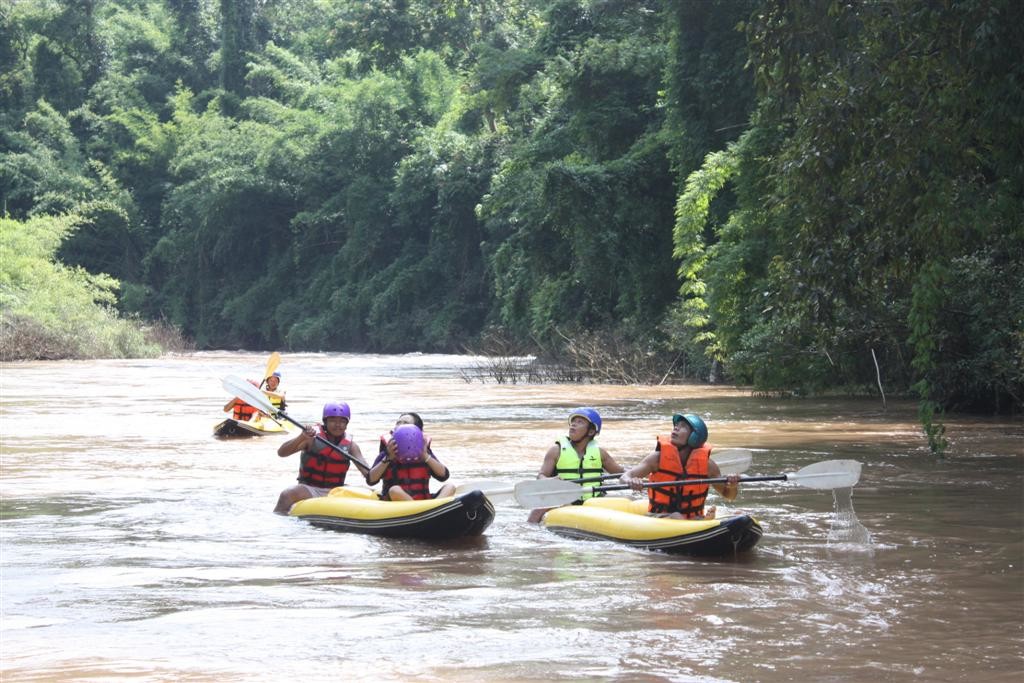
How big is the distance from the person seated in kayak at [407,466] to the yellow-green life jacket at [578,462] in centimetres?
80

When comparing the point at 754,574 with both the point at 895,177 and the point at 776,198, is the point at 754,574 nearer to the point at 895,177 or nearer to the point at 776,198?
the point at 895,177

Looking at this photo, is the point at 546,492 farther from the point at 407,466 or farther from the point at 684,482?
the point at 684,482

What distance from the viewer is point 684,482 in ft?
30.1

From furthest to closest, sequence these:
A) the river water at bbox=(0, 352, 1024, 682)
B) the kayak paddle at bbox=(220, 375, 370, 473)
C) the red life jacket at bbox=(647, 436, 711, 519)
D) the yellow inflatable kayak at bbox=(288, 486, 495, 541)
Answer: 1. the kayak paddle at bbox=(220, 375, 370, 473)
2. the yellow inflatable kayak at bbox=(288, 486, 495, 541)
3. the red life jacket at bbox=(647, 436, 711, 519)
4. the river water at bbox=(0, 352, 1024, 682)

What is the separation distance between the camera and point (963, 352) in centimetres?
1772

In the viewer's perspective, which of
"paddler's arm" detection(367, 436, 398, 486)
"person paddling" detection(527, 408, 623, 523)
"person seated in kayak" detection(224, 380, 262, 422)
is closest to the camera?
"paddler's arm" detection(367, 436, 398, 486)

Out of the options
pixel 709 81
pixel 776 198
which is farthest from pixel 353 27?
pixel 776 198

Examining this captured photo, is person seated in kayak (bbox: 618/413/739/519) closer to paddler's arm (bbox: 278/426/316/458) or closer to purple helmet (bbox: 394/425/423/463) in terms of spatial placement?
purple helmet (bbox: 394/425/423/463)

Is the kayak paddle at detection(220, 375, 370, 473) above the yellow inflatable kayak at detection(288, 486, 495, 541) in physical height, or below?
above

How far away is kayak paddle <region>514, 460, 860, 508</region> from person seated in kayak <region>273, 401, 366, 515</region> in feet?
4.28

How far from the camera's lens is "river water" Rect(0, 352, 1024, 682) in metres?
6.43

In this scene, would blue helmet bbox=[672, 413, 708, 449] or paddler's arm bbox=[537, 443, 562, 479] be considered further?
paddler's arm bbox=[537, 443, 562, 479]

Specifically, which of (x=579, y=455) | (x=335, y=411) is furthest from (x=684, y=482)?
(x=335, y=411)

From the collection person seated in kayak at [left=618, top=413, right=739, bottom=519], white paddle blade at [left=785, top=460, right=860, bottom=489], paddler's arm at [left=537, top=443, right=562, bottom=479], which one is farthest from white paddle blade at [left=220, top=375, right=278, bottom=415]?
white paddle blade at [left=785, top=460, right=860, bottom=489]
